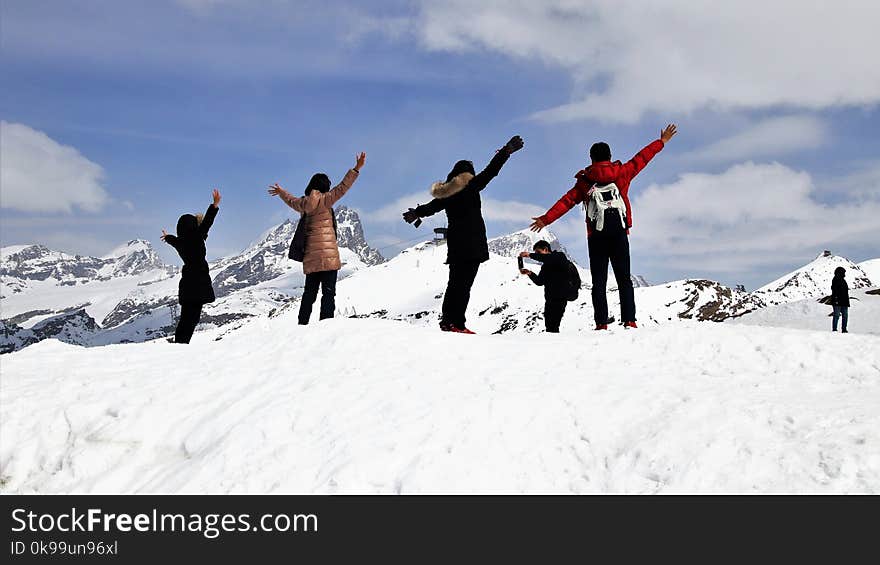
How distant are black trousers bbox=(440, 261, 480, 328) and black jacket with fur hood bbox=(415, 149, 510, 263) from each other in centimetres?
12

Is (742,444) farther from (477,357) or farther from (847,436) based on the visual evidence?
(477,357)

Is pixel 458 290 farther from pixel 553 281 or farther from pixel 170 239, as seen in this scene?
pixel 170 239

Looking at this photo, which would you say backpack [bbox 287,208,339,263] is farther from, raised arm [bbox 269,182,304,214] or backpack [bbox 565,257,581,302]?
backpack [bbox 565,257,581,302]

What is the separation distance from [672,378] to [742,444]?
5.85 feet

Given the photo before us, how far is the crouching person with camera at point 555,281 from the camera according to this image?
1108 centimetres

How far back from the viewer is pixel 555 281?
36.6 feet

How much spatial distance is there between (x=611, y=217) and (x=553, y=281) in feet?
7.70

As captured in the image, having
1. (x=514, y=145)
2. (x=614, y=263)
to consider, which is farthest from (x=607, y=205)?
(x=514, y=145)

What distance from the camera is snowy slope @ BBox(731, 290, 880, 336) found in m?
24.6

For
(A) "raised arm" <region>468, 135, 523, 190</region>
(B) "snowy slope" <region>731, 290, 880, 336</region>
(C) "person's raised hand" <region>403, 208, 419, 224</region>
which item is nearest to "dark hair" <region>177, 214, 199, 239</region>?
(C) "person's raised hand" <region>403, 208, 419, 224</region>

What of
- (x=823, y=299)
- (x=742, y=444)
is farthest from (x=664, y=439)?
(x=823, y=299)

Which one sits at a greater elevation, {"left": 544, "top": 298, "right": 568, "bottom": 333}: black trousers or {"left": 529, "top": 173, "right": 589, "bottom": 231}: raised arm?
{"left": 529, "top": 173, "right": 589, "bottom": 231}: raised arm

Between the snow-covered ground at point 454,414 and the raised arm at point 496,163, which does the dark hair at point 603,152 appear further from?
the snow-covered ground at point 454,414

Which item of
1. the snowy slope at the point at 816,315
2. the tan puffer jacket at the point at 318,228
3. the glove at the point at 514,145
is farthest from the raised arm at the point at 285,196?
the snowy slope at the point at 816,315
